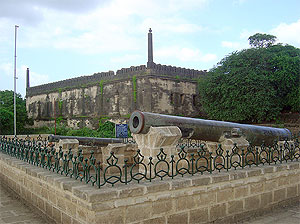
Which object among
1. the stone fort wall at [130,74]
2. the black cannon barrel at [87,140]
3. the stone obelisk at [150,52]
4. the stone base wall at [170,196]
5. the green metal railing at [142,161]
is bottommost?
the stone base wall at [170,196]

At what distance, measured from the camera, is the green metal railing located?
12.0ft

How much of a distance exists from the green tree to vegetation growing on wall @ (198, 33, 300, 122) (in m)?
3.53

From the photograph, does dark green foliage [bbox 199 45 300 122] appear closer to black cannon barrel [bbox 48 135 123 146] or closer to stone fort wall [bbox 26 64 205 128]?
stone fort wall [bbox 26 64 205 128]

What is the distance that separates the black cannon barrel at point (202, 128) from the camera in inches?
189

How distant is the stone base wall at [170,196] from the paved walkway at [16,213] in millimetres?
159

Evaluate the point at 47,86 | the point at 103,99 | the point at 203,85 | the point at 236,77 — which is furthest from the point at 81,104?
the point at 236,77

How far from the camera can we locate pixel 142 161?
5.46 meters

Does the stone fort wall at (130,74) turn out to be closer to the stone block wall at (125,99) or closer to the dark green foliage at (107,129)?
the stone block wall at (125,99)

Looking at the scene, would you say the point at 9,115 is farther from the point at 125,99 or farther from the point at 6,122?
the point at 125,99

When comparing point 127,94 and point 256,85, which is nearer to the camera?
point 256,85

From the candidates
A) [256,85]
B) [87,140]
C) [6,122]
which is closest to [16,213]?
[87,140]

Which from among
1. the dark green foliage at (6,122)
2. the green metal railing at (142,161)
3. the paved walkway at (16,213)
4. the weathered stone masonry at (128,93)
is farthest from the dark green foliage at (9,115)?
the paved walkway at (16,213)

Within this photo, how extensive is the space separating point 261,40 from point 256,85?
6993mm

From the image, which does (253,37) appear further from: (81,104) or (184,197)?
(184,197)
